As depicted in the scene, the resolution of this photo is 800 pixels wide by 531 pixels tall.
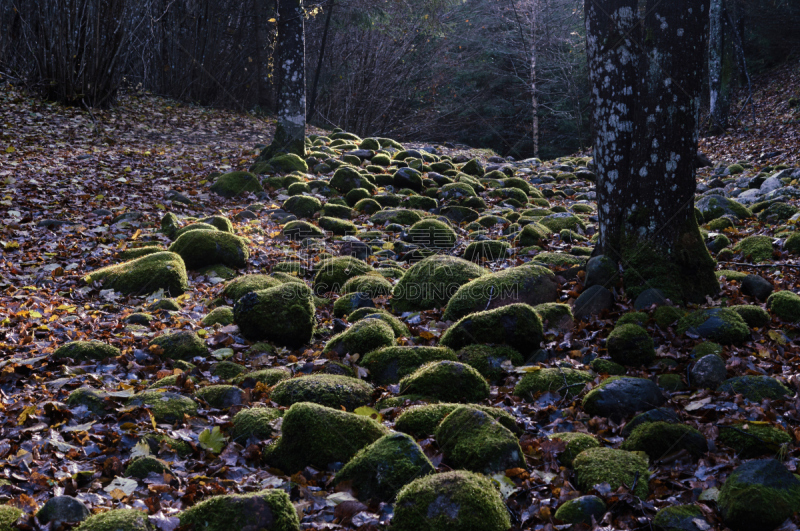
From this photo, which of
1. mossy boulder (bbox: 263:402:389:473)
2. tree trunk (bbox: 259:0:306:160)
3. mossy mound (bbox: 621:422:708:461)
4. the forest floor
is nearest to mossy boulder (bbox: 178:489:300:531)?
the forest floor

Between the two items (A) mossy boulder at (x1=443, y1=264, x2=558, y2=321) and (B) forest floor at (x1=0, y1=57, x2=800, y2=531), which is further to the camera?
(A) mossy boulder at (x1=443, y1=264, x2=558, y2=321)

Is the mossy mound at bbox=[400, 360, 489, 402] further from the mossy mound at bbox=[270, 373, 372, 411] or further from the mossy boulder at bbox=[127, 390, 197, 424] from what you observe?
the mossy boulder at bbox=[127, 390, 197, 424]

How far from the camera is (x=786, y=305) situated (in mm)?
4770

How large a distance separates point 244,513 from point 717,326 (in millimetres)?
3749

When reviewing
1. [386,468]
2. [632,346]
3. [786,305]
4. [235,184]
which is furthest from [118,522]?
[235,184]

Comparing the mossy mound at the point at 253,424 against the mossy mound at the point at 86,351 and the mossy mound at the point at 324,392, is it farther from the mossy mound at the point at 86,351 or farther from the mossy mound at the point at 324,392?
the mossy mound at the point at 86,351

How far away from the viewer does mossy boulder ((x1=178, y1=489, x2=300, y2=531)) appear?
103 inches

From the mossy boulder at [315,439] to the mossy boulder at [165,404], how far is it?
724mm

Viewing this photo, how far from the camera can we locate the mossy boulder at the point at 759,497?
2600 mm

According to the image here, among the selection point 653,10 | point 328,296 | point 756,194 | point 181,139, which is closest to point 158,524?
point 328,296

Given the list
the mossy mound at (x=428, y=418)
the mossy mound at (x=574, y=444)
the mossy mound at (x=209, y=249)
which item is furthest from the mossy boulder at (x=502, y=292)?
the mossy mound at (x=209, y=249)

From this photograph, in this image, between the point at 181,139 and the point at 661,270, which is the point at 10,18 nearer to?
the point at 181,139

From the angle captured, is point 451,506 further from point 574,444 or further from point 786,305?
point 786,305

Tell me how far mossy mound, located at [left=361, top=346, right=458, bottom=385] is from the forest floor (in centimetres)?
11
